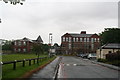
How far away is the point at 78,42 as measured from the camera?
143m

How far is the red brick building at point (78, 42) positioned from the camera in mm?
140625

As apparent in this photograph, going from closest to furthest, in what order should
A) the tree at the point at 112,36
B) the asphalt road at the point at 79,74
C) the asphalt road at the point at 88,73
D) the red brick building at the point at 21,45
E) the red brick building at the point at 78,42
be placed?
the asphalt road at the point at 79,74, the asphalt road at the point at 88,73, the tree at the point at 112,36, the red brick building at the point at 21,45, the red brick building at the point at 78,42

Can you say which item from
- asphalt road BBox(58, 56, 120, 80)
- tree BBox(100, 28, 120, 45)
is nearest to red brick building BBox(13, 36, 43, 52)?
tree BBox(100, 28, 120, 45)

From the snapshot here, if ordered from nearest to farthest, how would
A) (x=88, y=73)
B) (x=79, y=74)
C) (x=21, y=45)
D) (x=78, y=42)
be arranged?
(x=79, y=74) → (x=88, y=73) → (x=21, y=45) → (x=78, y=42)

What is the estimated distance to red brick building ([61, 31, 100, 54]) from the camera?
141 metres

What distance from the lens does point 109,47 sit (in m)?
64.4

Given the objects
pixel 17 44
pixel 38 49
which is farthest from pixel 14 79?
pixel 17 44

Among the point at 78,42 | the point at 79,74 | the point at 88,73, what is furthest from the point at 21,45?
the point at 79,74

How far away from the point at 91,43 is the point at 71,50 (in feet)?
37.9

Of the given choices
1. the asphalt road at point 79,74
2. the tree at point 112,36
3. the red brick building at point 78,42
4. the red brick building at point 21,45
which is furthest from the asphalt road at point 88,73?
the red brick building at point 78,42

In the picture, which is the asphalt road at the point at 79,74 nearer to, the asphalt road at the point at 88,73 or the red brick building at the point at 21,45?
the asphalt road at the point at 88,73

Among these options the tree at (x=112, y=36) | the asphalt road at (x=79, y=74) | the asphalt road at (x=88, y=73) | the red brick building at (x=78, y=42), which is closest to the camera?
the asphalt road at (x=79, y=74)

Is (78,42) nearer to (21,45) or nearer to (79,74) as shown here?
(21,45)

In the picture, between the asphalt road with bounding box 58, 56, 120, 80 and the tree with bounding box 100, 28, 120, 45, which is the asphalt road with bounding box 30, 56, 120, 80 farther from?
the tree with bounding box 100, 28, 120, 45
